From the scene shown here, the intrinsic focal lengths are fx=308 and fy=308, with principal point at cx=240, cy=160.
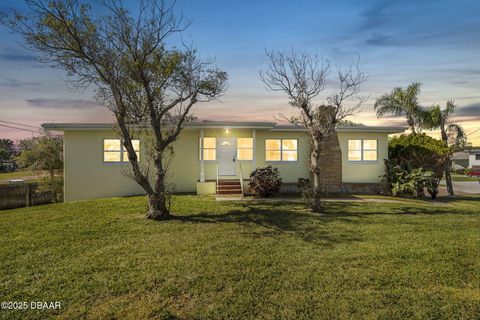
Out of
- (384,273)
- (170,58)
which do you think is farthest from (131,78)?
(384,273)

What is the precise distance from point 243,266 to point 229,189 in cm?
895

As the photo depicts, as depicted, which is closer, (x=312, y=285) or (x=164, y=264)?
(x=312, y=285)

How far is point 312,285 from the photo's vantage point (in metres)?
4.88

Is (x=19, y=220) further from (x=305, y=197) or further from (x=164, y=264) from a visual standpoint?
(x=305, y=197)

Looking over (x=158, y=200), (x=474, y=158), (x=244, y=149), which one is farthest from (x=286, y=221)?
(x=474, y=158)

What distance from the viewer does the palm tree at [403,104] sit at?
21.2 m

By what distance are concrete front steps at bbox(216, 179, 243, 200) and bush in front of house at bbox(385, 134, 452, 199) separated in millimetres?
7982

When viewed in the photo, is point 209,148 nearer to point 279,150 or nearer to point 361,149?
point 279,150

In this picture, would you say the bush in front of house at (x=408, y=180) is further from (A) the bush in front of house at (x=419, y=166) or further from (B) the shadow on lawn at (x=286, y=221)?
(B) the shadow on lawn at (x=286, y=221)

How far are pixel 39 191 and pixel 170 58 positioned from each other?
11569 millimetres

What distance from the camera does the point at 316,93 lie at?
37.3 ft

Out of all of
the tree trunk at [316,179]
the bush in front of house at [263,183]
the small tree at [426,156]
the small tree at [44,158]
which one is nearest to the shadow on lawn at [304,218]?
the tree trunk at [316,179]

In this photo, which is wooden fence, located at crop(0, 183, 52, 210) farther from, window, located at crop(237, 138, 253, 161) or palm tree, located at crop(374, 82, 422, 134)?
palm tree, located at crop(374, 82, 422, 134)

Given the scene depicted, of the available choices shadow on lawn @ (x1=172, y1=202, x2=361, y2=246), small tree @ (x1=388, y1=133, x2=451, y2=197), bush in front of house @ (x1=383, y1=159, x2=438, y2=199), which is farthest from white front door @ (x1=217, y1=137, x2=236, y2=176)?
Answer: small tree @ (x1=388, y1=133, x2=451, y2=197)
